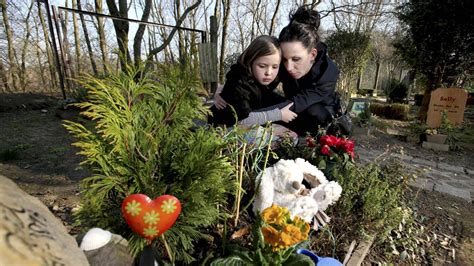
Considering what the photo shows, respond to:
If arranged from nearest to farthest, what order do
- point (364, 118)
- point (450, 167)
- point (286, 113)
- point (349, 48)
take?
point (286, 113), point (450, 167), point (364, 118), point (349, 48)

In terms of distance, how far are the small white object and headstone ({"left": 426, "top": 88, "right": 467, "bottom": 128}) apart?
705 cm

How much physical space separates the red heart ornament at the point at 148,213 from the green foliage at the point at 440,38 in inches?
293

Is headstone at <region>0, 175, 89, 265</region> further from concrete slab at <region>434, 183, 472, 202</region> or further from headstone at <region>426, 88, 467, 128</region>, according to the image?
headstone at <region>426, 88, 467, 128</region>

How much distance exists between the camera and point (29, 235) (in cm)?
55

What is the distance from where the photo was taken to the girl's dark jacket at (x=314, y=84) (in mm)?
2123

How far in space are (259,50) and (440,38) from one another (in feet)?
21.4

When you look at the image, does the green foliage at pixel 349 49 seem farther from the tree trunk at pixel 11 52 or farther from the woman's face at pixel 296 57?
the tree trunk at pixel 11 52

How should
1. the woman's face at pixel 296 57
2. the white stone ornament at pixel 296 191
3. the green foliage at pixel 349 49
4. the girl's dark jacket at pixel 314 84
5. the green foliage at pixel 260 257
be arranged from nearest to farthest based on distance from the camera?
the green foliage at pixel 260 257 → the white stone ornament at pixel 296 191 → the woman's face at pixel 296 57 → the girl's dark jacket at pixel 314 84 → the green foliage at pixel 349 49

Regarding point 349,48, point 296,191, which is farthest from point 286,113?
point 349,48

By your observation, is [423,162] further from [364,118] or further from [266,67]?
[266,67]

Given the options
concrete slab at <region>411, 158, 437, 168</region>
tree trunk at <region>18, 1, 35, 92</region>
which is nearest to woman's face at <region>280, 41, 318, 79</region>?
concrete slab at <region>411, 158, 437, 168</region>

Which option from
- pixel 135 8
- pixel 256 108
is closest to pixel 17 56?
pixel 135 8

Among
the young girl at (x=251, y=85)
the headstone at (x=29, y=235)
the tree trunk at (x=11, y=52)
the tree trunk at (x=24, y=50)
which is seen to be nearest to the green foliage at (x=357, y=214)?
the young girl at (x=251, y=85)

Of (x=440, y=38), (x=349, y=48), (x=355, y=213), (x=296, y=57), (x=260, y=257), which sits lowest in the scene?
(x=355, y=213)
